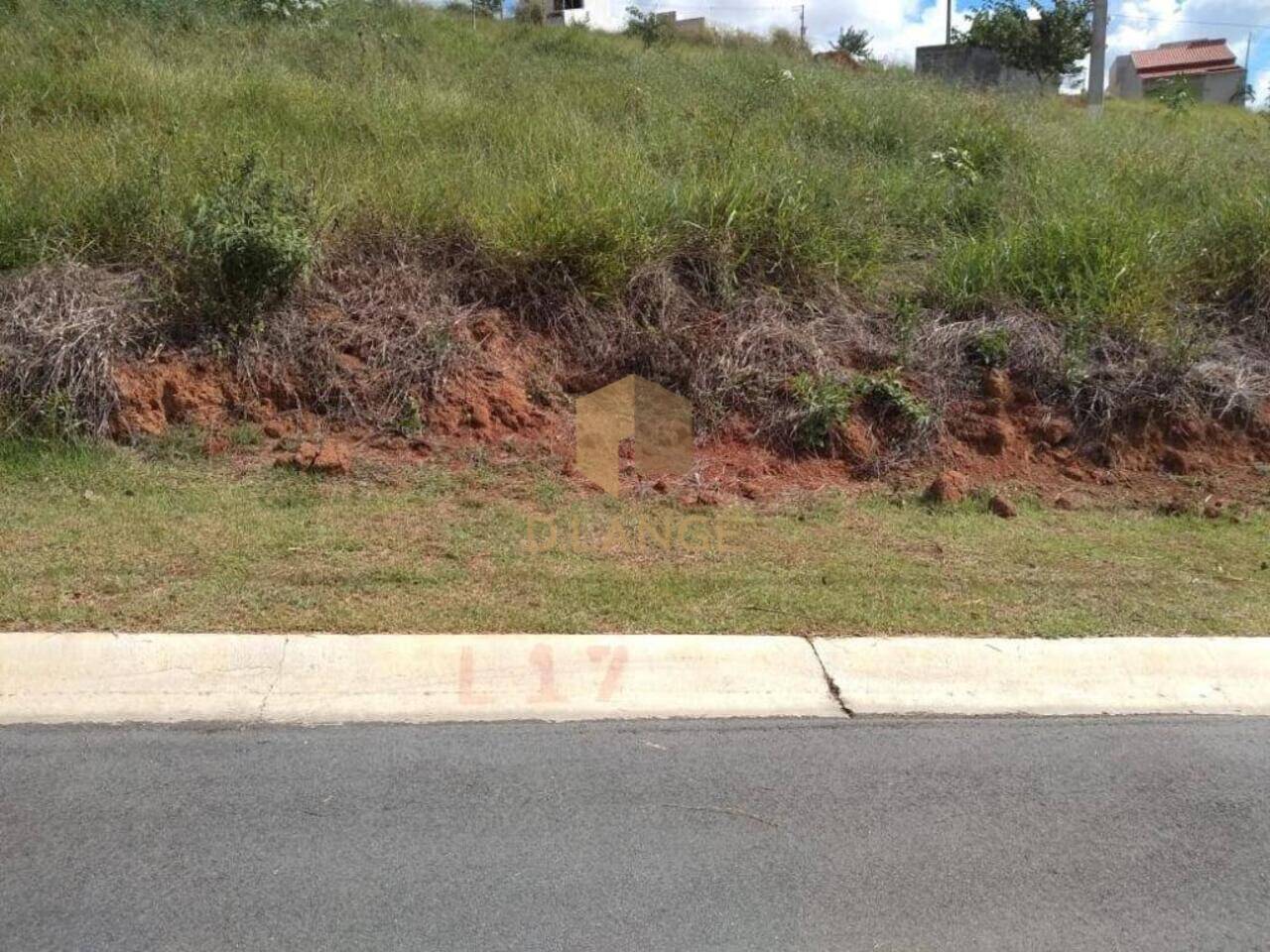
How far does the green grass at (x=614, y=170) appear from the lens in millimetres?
7855

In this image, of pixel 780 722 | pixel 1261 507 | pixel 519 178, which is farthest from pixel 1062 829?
pixel 519 178

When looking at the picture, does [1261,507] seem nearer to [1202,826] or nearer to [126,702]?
[1202,826]

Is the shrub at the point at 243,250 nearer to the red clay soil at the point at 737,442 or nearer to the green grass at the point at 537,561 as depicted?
the red clay soil at the point at 737,442

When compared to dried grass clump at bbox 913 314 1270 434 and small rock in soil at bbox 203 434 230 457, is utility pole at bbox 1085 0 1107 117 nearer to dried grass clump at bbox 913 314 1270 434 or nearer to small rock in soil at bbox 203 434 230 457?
dried grass clump at bbox 913 314 1270 434

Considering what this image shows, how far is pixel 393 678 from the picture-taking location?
13.5ft

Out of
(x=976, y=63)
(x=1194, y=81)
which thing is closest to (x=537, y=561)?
(x=976, y=63)

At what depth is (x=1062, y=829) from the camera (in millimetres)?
3318

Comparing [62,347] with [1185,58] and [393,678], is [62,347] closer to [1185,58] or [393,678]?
[393,678]

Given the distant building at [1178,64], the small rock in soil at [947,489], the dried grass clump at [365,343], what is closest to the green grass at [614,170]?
the dried grass clump at [365,343]

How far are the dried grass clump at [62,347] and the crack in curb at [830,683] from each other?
15.4ft

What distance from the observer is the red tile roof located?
4766cm

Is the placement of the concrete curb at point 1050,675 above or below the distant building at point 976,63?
below

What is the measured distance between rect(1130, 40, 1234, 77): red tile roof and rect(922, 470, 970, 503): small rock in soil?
155 feet

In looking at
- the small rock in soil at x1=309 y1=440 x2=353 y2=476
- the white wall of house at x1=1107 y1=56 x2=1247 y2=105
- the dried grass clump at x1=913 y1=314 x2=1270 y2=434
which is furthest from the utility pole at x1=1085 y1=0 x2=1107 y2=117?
the white wall of house at x1=1107 y1=56 x2=1247 y2=105
